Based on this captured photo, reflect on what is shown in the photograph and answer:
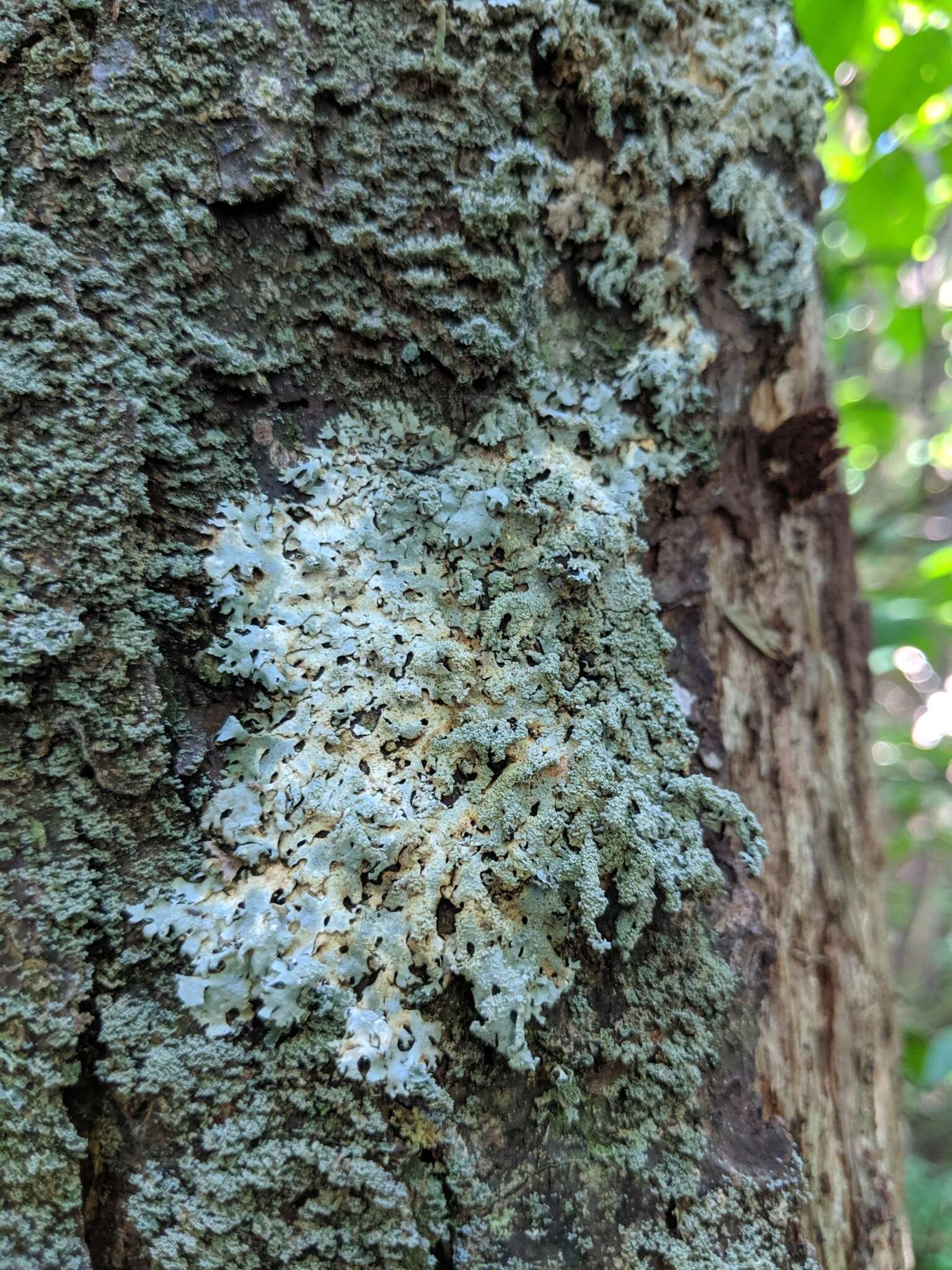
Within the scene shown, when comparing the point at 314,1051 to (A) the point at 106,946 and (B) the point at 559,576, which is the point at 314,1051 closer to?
(A) the point at 106,946

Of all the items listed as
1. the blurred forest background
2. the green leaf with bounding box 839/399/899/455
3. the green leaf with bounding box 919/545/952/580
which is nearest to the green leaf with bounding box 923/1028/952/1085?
the blurred forest background

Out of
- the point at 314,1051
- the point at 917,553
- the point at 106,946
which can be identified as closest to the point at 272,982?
the point at 314,1051

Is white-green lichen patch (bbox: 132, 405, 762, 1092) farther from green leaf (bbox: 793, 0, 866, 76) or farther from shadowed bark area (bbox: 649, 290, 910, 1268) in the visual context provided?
green leaf (bbox: 793, 0, 866, 76)

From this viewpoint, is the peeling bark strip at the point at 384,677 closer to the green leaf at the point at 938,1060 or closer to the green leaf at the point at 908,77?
the green leaf at the point at 908,77

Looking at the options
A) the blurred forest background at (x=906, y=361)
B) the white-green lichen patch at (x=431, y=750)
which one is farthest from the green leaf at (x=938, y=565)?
the white-green lichen patch at (x=431, y=750)

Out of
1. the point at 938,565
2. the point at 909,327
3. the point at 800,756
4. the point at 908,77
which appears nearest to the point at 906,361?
the point at 909,327

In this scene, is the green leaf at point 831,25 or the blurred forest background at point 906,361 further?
the blurred forest background at point 906,361

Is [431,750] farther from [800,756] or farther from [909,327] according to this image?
[909,327]
